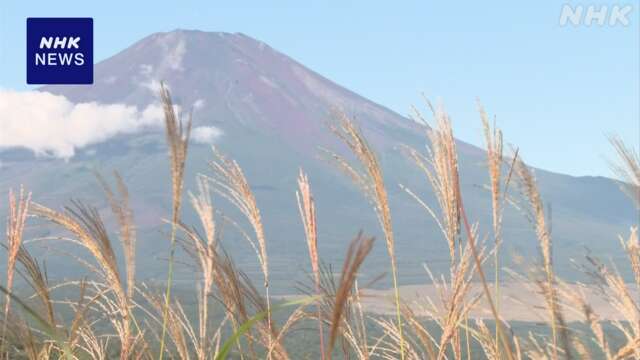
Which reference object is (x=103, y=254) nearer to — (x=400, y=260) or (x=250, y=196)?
(x=250, y=196)

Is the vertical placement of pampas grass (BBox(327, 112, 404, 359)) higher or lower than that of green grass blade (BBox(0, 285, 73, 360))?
higher

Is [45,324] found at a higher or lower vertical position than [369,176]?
lower

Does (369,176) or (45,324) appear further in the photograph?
(369,176)

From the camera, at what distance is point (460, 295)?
208 centimetres

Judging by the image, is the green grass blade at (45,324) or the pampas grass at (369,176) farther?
the pampas grass at (369,176)

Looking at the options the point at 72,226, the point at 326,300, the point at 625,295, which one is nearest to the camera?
the point at 625,295

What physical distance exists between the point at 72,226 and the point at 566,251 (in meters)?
166

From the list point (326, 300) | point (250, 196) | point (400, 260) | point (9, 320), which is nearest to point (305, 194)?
point (250, 196)

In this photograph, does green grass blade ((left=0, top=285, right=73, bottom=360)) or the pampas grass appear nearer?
green grass blade ((left=0, top=285, right=73, bottom=360))

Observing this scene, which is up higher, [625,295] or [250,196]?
[250,196]

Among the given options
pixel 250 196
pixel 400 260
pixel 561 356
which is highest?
pixel 250 196

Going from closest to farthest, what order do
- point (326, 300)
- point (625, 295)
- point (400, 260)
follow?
point (625, 295)
point (326, 300)
point (400, 260)

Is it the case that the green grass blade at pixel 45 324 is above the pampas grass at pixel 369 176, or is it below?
below

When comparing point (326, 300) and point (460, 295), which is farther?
point (326, 300)
